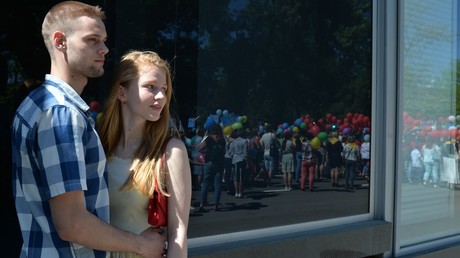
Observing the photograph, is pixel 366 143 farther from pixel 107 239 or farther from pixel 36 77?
pixel 107 239

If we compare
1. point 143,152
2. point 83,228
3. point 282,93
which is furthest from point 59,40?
point 282,93

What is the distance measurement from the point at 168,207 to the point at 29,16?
8.97 ft

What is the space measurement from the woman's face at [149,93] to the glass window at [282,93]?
260cm

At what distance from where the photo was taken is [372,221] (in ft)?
19.5

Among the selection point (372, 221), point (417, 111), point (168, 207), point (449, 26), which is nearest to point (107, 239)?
point (168, 207)

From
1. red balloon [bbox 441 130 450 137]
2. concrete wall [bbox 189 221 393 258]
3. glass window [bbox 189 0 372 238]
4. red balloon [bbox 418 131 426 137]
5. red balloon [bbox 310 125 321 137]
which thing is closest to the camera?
concrete wall [bbox 189 221 393 258]

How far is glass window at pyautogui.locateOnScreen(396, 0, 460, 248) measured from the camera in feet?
21.4

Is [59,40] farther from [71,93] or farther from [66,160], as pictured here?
[66,160]

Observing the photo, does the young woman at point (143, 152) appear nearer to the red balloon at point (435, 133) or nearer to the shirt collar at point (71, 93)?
the shirt collar at point (71, 93)

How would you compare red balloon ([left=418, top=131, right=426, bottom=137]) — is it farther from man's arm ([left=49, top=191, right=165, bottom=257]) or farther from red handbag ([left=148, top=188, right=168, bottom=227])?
man's arm ([left=49, top=191, right=165, bottom=257])

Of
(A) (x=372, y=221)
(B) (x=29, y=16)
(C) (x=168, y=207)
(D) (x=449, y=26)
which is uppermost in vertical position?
(D) (x=449, y=26)

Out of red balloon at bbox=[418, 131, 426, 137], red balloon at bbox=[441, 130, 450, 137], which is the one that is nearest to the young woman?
red balloon at bbox=[418, 131, 426, 137]

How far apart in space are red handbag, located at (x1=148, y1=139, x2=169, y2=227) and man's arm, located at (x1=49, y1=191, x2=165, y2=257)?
0.37 ft

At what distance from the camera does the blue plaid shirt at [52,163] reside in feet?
5.47
